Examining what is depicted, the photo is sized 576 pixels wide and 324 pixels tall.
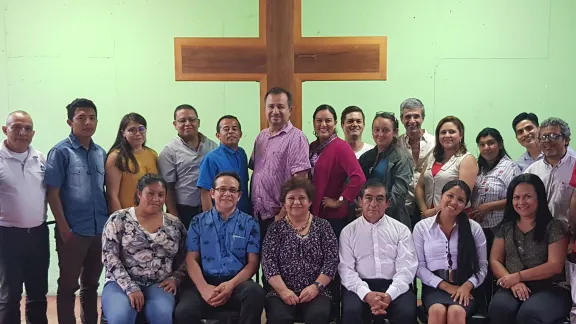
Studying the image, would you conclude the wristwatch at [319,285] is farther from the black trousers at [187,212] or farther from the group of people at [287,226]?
the black trousers at [187,212]

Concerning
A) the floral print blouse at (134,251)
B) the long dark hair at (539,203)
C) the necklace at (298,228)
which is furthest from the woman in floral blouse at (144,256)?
the long dark hair at (539,203)

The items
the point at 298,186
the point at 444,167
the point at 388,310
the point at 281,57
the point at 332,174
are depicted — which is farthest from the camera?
the point at 281,57

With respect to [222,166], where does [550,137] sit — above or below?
above

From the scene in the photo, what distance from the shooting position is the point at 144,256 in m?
2.75

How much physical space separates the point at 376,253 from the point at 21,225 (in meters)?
2.12

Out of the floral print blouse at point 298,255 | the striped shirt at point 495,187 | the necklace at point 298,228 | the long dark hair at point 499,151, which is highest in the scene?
the long dark hair at point 499,151

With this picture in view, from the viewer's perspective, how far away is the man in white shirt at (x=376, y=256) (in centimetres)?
271

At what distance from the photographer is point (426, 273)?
9.32 ft

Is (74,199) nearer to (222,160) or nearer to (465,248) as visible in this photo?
(222,160)

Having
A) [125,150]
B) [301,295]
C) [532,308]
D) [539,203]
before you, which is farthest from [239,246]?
[539,203]

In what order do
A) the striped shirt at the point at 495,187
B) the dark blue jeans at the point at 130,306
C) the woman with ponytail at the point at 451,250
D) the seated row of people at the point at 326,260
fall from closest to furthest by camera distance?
the dark blue jeans at the point at 130,306 → the seated row of people at the point at 326,260 → the woman with ponytail at the point at 451,250 → the striped shirt at the point at 495,187

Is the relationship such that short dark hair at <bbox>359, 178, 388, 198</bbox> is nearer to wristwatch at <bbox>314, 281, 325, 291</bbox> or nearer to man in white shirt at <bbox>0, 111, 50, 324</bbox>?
wristwatch at <bbox>314, 281, 325, 291</bbox>

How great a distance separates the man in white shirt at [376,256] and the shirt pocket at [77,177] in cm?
163

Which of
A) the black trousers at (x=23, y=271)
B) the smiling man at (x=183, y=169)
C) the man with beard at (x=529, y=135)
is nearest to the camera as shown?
the black trousers at (x=23, y=271)
